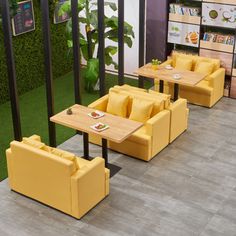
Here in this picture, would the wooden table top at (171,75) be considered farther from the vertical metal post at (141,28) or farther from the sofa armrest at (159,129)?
the sofa armrest at (159,129)

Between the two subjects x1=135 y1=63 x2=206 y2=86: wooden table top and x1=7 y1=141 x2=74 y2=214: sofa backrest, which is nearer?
x1=7 y1=141 x2=74 y2=214: sofa backrest

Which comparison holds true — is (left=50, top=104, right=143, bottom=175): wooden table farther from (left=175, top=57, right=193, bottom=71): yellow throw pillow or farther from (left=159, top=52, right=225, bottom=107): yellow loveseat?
(left=175, top=57, right=193, bottom=71): yellow throw pillow

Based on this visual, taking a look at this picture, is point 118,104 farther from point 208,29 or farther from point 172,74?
point 208,29

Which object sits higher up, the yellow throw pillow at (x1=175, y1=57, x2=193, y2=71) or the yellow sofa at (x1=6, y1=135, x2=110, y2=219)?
the yellow throw pillow at (x1=175, y1=57, x2=193, y2=71)

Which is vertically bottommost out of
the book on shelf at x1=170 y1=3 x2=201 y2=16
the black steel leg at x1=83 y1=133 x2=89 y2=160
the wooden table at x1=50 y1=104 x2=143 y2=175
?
the black steel leg at x1=83 y1=133 x2=89 y2=160

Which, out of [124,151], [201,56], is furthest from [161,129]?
[201,56]

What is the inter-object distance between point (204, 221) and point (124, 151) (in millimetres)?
2079

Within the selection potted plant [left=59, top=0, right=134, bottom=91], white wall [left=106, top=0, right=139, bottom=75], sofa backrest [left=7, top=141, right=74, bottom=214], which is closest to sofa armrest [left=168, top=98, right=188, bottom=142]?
potted plant [left=59, top=0, right=134, bottom=91]

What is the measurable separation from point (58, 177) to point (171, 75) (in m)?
3.68

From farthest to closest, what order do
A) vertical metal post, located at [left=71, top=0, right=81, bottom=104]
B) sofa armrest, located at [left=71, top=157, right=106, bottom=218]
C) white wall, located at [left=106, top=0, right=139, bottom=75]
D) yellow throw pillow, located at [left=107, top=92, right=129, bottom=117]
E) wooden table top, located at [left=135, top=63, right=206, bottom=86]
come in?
1. white wall, located at [left=106, top=0, right=139, bottom=75]
2. wooden table top, located at [left=135, top=63, right=206, bottom=86]
3. yellow throw pillow, located at [left=107, top=92, right=129, bottom=117]
4. vertical metal post, located at [left=71, top=0, right=81, bottom=104]
5. sofa armrest, located at [left=71, top=157, right=106, bottom=218]

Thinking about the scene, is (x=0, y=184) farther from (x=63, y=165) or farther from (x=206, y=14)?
(x=206, y=14)

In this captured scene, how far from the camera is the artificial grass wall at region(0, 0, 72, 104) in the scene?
32.8 ft

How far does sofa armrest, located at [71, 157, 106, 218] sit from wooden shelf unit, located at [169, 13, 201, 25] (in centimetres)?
478

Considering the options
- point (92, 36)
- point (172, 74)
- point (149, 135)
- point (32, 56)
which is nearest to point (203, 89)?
point (172, 74)
